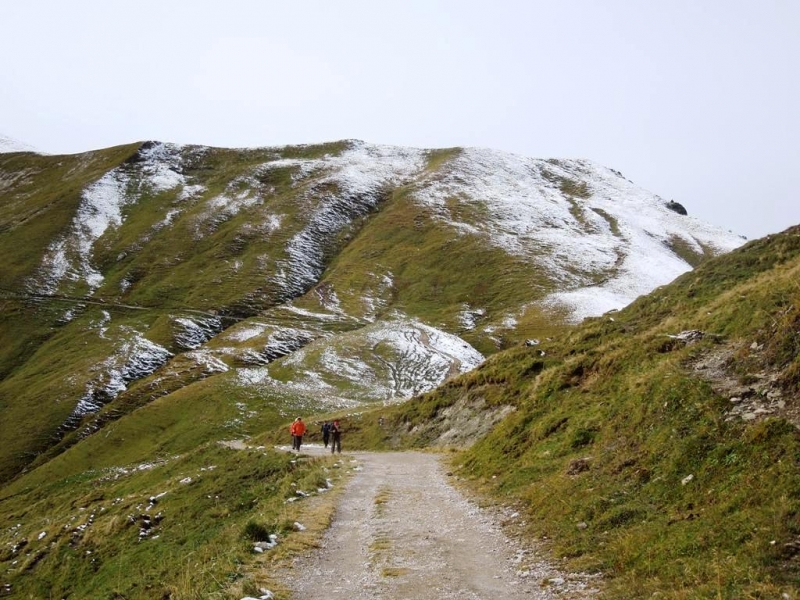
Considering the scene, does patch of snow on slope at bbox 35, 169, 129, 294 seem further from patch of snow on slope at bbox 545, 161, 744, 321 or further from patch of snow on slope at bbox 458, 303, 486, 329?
patch of snow on slope at bbox 545, 161, 744, 321

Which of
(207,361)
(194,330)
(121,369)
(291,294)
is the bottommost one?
(121,369)

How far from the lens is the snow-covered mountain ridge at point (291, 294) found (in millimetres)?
95562

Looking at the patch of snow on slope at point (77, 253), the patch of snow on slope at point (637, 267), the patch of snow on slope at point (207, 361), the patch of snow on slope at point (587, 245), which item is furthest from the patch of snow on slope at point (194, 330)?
the patch of snow on slope at point (587, 245)

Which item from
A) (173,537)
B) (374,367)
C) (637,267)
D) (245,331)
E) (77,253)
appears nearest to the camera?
(173,537)

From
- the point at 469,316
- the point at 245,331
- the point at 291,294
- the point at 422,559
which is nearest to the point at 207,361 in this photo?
the point at 245,331

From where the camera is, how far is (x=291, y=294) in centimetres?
15125

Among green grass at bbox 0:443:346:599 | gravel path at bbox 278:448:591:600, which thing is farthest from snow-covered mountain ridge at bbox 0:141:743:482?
gravel path at bbox 278:448:591:600

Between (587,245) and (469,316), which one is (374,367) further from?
(587,245)

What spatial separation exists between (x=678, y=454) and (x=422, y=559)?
21.6ft

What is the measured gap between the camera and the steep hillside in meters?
9.89

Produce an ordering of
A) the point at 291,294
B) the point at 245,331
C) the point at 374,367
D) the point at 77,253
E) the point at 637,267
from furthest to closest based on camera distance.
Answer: the point at 77,253 → the point at 637,267 → the point at 291,294 → the point at 245,331 → the point at 374,367

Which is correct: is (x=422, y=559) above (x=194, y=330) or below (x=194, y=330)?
above

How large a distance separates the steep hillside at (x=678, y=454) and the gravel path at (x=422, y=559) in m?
1.05

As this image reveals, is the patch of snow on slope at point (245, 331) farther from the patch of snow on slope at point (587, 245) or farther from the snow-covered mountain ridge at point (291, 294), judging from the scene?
the patch of snow on slope at point (587, 245)
